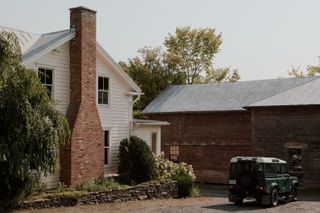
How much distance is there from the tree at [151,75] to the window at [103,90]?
2664 cm

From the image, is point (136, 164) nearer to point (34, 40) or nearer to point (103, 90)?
point (103, 90)

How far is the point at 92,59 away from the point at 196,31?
4648cm

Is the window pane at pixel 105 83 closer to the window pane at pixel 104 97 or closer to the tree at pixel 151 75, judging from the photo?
the window pane at pixel 104 97

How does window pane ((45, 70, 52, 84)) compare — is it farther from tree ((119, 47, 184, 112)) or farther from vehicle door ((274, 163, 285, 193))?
tree ((119, 47, 184, 112))

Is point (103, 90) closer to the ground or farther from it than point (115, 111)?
farther from it

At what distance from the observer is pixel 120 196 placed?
22.0m

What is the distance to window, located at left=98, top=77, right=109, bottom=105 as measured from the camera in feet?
82.7

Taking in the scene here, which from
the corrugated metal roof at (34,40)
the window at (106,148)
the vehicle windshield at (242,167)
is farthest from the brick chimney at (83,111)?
the vehicle windshield at (242,167)

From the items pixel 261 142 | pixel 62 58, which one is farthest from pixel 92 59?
pixel 261 142

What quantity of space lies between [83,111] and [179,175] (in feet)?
22.6

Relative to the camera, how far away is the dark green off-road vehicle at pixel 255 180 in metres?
21.1

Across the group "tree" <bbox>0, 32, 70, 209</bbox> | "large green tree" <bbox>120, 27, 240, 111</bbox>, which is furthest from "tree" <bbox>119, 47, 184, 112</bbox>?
"tree" <bbox>0, 32, 70, 209</bbox>

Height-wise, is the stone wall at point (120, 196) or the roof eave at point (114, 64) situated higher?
the roof eave at point (114, 64)

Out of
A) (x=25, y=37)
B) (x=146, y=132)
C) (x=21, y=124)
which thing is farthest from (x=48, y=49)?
(x=146, y=132)
